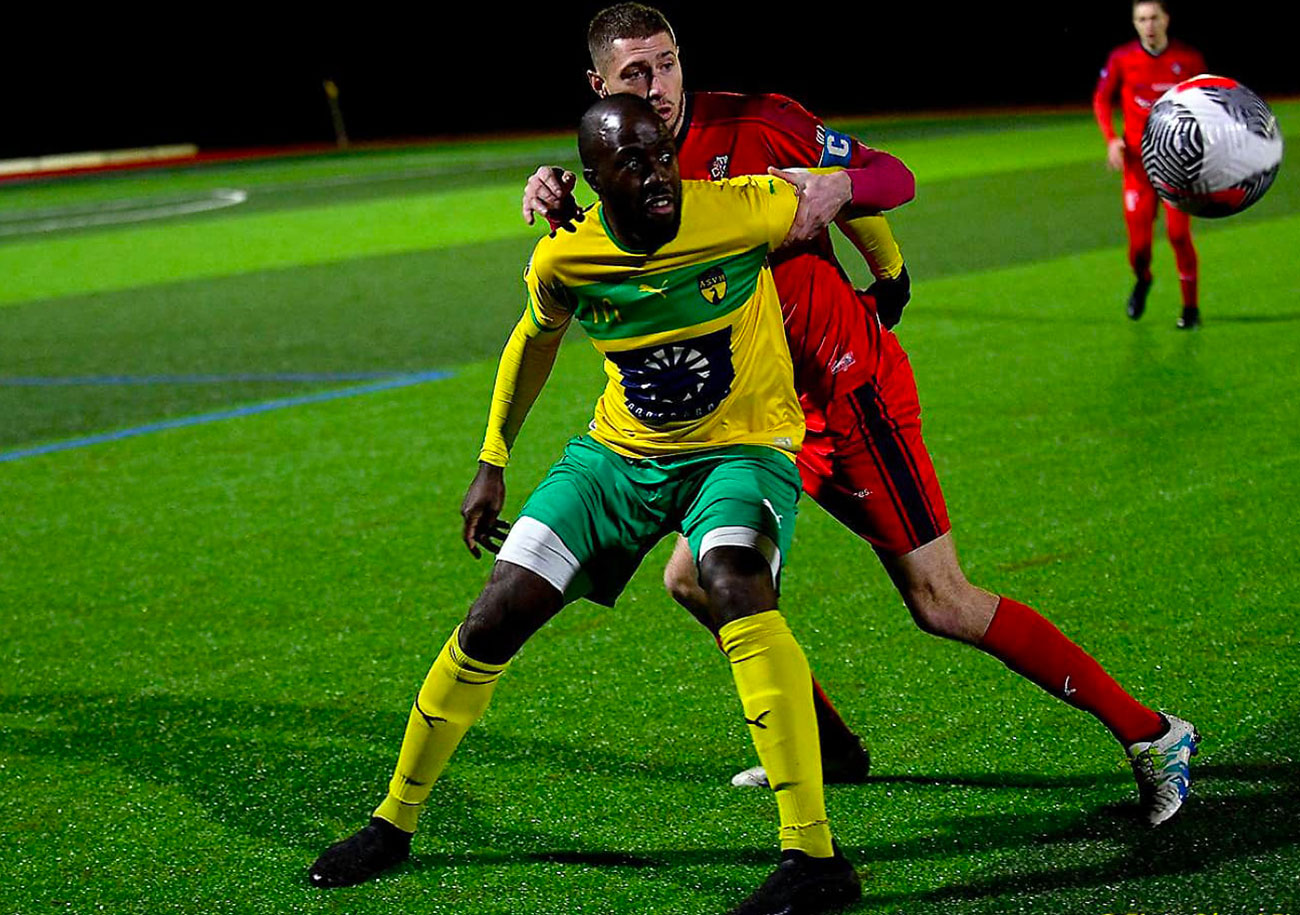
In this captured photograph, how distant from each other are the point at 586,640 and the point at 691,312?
2.22 meters

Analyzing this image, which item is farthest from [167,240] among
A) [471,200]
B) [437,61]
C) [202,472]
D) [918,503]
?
[437,61]

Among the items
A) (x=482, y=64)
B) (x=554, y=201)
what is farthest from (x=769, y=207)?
(x=482, y=64)

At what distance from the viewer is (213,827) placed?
14.6 feet

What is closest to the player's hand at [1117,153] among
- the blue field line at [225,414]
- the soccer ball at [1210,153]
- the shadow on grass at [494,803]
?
the blue field line at [225,414]

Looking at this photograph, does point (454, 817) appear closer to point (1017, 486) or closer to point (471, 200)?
point (1017, 486)

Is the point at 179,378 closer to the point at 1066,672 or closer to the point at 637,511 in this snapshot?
the point at 637,511

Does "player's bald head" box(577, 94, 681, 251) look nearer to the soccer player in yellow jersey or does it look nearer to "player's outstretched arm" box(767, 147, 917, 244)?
the soccer player in yellow jersey

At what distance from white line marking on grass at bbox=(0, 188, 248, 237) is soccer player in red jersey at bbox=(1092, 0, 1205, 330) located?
1760 cm

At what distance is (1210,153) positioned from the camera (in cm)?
596

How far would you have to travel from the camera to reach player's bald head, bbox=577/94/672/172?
146 inches

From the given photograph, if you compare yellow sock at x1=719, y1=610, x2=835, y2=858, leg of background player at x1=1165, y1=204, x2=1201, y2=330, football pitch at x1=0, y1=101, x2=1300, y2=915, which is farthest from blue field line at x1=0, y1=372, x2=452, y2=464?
yellow sock at x1=719, y1=610, x2=835, y2=858

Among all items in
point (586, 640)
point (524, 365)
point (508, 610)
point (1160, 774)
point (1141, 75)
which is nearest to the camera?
point (508, 610)

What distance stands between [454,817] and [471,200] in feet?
69.7

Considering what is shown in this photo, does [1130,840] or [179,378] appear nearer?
[1130,840]
